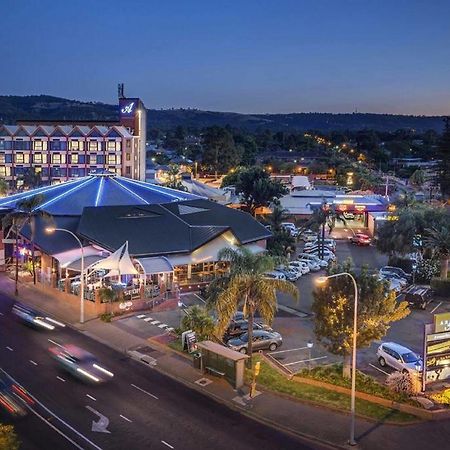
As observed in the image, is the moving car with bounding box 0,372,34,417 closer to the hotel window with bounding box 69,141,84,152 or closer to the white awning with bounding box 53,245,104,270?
the white awning with bounding box 53,245,104,270

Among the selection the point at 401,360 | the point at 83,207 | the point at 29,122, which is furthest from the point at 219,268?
the point at 29,122

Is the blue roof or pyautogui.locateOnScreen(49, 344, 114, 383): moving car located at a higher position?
the blue roof

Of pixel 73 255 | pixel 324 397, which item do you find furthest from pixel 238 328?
pixel 73 255

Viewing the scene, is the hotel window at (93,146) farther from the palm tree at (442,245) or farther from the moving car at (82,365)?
the moving car at (82,365)

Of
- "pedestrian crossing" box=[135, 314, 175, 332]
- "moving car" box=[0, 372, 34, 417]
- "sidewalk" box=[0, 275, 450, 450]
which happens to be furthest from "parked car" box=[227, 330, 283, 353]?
"moving car" box=[0, 372, 34, 417]

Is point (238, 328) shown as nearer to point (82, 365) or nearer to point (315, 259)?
point (82, 365)

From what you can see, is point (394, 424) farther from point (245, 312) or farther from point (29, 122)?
point (29, 122)
